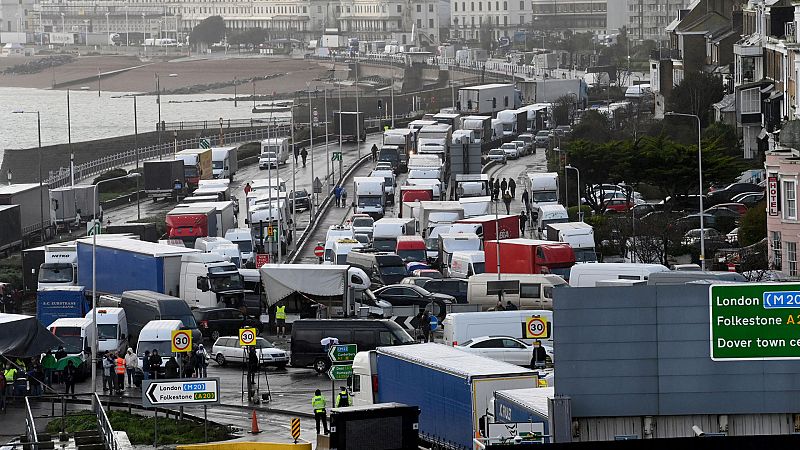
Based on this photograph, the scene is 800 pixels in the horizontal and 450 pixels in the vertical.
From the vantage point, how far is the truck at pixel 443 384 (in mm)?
22344

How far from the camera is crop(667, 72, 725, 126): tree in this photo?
72375 mm

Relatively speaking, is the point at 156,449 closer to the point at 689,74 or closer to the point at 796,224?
the point at 796,224

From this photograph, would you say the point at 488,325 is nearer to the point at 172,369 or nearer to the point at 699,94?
the point at 172,369

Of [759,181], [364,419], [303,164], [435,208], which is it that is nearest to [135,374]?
[364,419]

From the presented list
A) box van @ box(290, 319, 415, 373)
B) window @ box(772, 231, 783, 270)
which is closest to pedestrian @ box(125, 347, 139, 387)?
box van @ box(290, 319, 415, 373)

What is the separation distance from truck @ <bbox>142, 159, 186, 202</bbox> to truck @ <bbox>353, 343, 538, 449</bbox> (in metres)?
40.6

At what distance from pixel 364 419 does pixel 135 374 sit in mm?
12626

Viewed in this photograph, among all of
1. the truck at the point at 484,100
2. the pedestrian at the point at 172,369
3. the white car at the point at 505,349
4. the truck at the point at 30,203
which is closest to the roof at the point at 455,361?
the white car at the point at 505,349

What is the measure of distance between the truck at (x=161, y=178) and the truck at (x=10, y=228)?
1387 cm

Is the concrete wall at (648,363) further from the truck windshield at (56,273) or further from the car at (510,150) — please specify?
the car at (510,150)

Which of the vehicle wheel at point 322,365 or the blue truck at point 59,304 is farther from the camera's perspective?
the blue truck at point 59,304

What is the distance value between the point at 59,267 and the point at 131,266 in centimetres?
300

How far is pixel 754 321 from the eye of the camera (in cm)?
1856

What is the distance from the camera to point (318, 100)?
5256 inches
